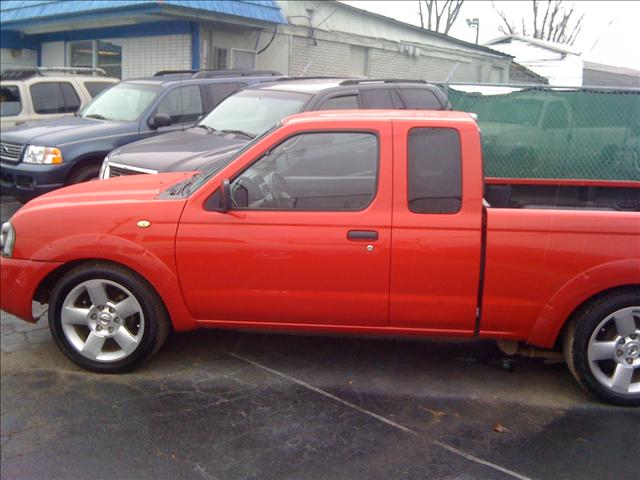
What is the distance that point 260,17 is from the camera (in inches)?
563

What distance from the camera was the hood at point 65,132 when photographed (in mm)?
8117

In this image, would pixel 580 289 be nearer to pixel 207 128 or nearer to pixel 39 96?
pixel 207 128

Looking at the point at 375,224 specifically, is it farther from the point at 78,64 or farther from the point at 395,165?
the point at 78,64

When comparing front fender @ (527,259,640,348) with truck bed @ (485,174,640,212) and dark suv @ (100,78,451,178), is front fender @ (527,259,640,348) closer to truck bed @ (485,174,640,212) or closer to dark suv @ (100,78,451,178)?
truck bed @ (485,174,640,212)

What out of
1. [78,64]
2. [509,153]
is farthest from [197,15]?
[509,153]

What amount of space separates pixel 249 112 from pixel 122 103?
8.60ft

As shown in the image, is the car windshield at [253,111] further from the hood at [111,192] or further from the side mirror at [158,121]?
the hood at [111,192]

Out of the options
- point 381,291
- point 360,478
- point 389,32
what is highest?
point 389,32

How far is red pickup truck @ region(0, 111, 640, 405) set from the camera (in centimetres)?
375

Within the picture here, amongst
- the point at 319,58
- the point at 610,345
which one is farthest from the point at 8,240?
the point at 319,58

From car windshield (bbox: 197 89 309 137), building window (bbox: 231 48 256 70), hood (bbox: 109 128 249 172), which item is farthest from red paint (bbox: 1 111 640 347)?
building window (bbox: 231 48 256 70)

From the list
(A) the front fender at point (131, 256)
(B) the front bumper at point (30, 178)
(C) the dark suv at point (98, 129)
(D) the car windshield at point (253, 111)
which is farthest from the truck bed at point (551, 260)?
(B) the front bumper at point (30, 178)

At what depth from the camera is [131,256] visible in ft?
13.1

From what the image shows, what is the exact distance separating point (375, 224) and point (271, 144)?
0.83 meters
